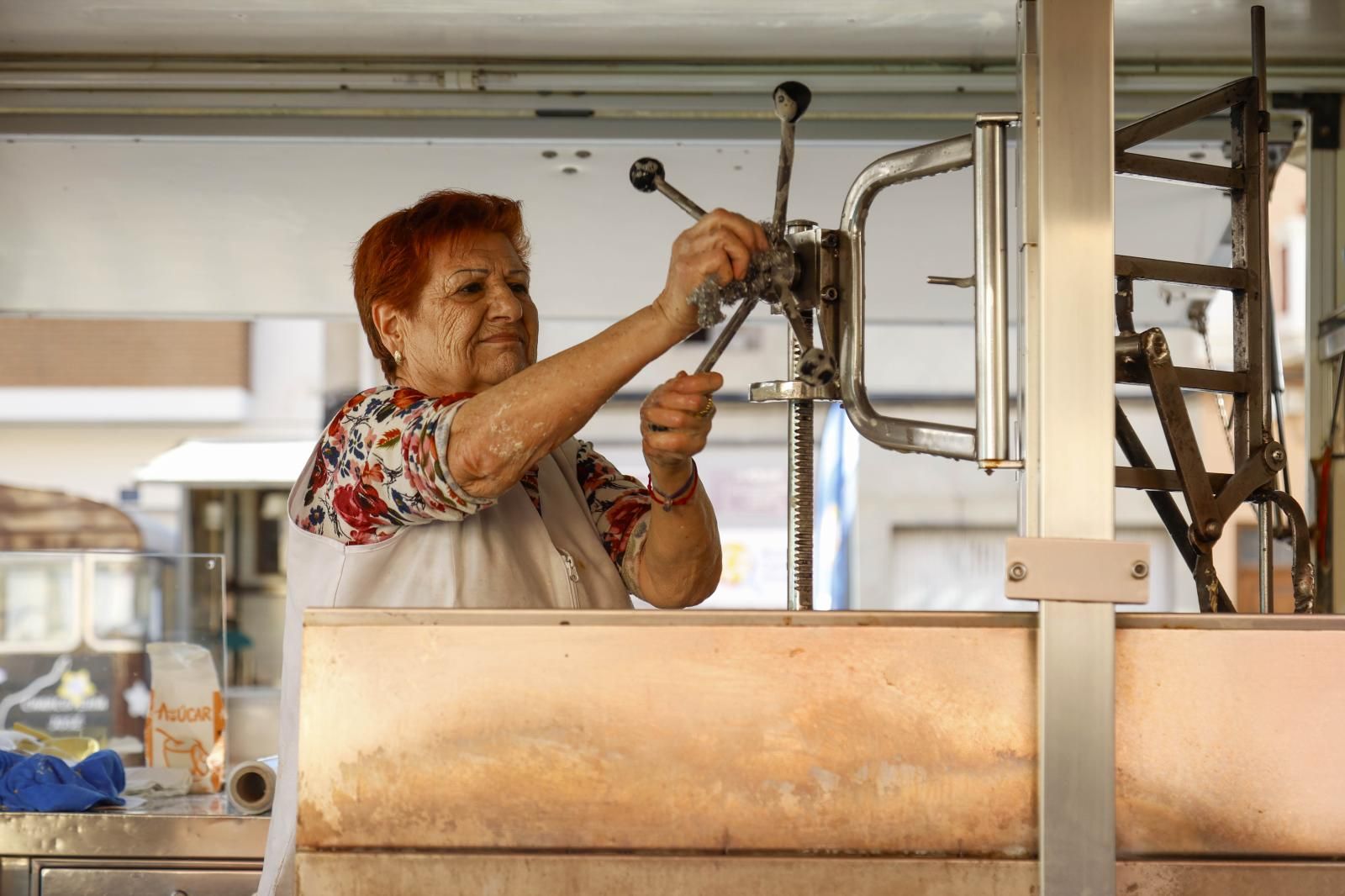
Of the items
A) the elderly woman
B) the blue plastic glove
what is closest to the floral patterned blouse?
the elderly woman

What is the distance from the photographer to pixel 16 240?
2.35 m

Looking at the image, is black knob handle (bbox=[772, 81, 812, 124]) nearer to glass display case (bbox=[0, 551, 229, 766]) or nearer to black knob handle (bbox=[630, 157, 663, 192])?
black knob handle (bbox=[630, 157, 663, 192])

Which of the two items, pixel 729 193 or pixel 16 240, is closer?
pixel 729 193

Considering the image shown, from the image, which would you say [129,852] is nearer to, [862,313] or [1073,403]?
[862,313]

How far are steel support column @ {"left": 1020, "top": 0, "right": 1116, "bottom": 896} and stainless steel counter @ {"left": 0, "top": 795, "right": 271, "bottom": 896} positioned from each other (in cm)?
152

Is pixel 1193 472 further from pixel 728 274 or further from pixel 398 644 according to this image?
pixel 398 644

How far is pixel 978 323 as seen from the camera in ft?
2.88

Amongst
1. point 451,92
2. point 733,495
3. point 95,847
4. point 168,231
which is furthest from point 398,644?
point 733,495

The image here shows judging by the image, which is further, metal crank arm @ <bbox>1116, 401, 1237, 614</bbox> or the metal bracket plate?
metal crank arm @ <bbox>1116, 401, 1237, 614</bbox>

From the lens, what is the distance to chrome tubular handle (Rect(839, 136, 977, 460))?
0.92m

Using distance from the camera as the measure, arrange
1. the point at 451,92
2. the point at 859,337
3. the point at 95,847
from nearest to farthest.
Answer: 1. the point at 859,337
2. the point at 451,92
3. the point at 95,847

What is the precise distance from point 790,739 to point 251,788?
4.69 ft

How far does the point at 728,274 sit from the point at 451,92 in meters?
1.07

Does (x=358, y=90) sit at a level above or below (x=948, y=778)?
above
